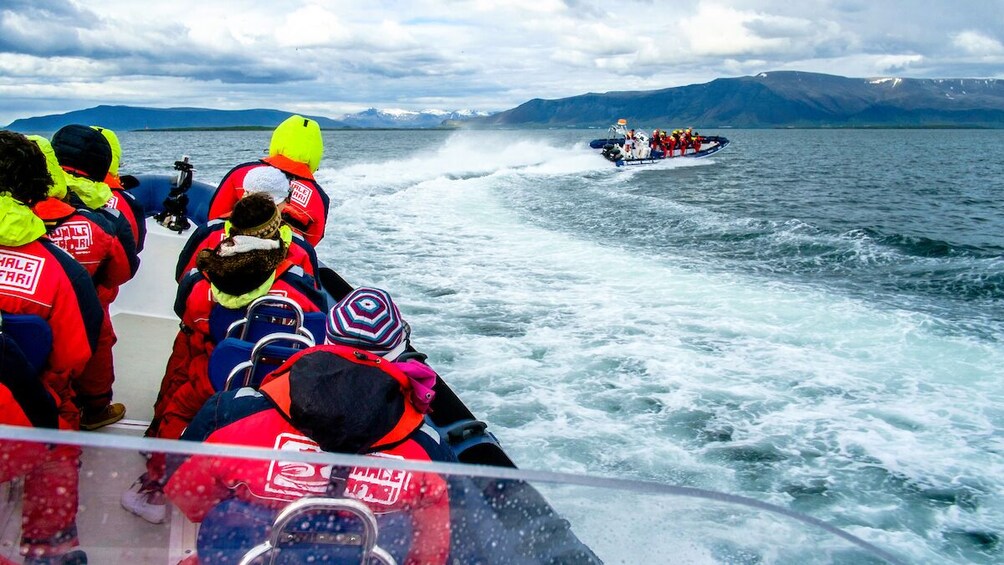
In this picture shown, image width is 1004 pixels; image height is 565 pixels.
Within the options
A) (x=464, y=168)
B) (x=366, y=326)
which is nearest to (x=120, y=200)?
(x=366, y=326)

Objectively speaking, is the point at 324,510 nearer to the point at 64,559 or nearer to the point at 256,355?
the point at 64,559

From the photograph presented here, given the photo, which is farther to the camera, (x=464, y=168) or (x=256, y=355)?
(x=464, y=168)

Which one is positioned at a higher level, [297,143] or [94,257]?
[297,143]

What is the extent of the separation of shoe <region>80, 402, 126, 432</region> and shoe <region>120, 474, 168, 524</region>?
2342 mm

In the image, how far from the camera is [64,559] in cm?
115

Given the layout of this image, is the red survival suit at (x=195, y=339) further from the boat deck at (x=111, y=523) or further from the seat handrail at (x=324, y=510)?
the seat handrail at (x=324, y=510)

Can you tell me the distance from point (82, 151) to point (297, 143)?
126 centimetres

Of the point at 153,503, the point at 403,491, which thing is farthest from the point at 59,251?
the point at 403,491

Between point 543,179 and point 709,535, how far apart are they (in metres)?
22.5

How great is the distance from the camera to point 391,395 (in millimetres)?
1481

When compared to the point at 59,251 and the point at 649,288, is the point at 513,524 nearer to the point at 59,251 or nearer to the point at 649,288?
the point at 59,251

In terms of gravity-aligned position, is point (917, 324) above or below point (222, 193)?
below

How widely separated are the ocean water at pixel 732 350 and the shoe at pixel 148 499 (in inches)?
119

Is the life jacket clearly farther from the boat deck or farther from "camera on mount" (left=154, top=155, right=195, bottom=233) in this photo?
"camera on mount" (left=154, top=155, right=195, bottom=233)
